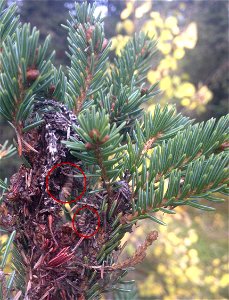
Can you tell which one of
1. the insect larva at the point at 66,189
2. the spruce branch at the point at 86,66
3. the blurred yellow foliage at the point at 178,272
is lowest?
the blurred yellow foliage at the point at 178,272

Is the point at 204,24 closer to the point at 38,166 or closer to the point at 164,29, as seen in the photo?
the point at 164,29

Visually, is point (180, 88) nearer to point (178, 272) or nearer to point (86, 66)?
point (178, 272)

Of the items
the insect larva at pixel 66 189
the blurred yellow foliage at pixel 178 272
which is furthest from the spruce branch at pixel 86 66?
the blurred yellow foliage at pixel 178 272

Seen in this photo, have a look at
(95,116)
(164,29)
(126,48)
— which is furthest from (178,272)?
(95,116)

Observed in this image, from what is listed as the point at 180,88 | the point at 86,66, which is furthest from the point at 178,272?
the point at 86,66

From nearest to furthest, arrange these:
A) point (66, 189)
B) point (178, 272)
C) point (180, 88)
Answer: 1. point (66, 189)
2. point (178, 272)
3. point (180, 88)

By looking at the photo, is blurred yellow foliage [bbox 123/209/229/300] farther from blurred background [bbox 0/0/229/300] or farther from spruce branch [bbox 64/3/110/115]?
spruce branch [bbox 64/3/110/115]

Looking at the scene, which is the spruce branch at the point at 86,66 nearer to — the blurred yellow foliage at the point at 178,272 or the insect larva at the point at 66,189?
the insect larva at the point at 66,189

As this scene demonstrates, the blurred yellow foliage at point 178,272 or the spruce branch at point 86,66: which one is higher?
the spruce branch at point 86,66

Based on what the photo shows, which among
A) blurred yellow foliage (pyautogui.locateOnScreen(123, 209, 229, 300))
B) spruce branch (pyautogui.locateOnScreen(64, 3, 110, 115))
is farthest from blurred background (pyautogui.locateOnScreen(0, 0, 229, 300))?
spruce branch (pyautogui.locateOnScreen(64, 3, 110, 115))
